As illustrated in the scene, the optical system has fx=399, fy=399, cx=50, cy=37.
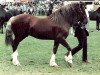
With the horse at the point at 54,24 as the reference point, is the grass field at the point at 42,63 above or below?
below

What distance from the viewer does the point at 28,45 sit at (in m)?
19.1

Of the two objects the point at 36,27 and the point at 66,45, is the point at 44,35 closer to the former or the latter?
the point at 36,27

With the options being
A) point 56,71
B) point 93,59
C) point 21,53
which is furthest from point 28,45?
point 56,71

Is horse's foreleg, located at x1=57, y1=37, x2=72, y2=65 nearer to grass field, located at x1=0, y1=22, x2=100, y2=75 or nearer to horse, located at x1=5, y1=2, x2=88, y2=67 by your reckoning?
horse, located at x1=5, y1=2, x2=88, y2=67

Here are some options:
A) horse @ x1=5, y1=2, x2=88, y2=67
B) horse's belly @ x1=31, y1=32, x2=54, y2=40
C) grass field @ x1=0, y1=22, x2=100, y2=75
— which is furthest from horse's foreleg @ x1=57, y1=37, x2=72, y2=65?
horse's belly @ x1=31, y1=32, x2=54, y2=40

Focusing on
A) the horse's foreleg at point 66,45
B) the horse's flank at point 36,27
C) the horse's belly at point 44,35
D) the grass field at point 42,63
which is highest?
the horse's flank at point 36,27

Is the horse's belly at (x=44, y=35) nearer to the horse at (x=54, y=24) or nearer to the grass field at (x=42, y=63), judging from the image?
the horse at (x=54, y=24)

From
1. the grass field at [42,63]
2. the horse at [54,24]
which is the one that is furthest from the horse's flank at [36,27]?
the grass field at [42,63]

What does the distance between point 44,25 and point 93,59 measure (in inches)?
102

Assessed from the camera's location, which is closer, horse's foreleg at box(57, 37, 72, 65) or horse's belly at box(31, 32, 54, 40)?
horse's foreleg at box(57, 37, 72, 65)

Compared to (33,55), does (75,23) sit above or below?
above

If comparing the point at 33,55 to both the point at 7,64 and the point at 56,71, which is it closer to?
the point at 7,64

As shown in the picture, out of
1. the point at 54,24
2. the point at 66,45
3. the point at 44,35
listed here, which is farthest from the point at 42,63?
the point at 54,24

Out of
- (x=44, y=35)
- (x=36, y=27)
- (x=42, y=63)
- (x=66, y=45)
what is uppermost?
(x=36, y=27)
